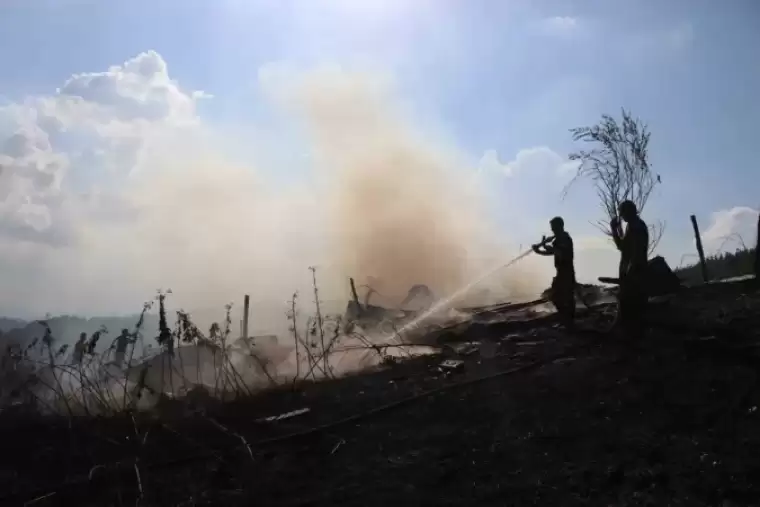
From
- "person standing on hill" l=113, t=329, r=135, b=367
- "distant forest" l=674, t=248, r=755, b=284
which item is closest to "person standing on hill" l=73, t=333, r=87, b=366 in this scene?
"person standing on hill" l=113, t=329, r=135, b=367

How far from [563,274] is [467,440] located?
5.44m

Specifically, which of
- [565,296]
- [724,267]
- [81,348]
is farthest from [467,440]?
[724,267]

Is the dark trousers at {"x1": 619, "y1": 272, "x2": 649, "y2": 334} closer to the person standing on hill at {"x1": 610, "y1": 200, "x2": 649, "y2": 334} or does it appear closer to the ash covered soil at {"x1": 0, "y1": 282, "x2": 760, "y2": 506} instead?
the person standing on hill at {"x1": 610, "y1": 200, "x2": 649, "y2": 334}

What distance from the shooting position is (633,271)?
895 centimetres

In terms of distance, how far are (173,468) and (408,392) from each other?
3.04 meters

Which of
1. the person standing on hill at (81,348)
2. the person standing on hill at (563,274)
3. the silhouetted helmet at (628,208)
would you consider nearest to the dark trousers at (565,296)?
the person standing on hill at (563,274)

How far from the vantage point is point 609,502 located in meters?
4.32

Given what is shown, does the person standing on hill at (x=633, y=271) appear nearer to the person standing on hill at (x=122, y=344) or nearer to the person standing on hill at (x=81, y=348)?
the person standing on hill at (x=122, y=344)

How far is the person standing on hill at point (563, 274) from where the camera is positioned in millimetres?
10461

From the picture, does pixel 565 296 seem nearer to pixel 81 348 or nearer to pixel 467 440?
pixel 467 440

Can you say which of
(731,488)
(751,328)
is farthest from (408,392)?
(751,328)

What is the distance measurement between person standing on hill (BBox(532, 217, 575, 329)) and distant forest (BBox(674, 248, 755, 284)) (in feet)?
27.0

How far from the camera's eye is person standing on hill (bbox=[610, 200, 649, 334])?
29.4ft

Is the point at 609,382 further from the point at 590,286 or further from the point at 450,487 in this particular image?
the point at 590,286
